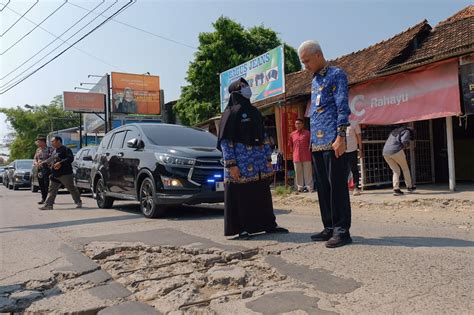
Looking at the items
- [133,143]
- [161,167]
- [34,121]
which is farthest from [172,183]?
[34,121]

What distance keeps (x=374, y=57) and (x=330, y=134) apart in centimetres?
870

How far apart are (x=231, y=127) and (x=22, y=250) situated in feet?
9.75

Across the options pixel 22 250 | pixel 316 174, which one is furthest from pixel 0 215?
pixel 316 174

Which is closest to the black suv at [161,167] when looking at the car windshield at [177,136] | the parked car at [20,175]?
the car windshield at [177,136]

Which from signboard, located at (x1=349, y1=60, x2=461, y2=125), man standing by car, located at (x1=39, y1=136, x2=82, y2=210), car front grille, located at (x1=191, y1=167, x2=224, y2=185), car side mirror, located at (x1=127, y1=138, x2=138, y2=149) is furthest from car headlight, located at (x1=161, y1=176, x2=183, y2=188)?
signboard, located at (x1=349, y1=60, x2=461, y2=125)

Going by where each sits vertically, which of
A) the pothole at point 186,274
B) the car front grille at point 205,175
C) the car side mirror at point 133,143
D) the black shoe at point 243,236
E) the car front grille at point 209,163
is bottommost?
the pothole at point 186,274

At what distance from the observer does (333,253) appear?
13.5 feet

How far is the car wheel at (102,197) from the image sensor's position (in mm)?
9438

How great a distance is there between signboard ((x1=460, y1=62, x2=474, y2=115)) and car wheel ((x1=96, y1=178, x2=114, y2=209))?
7408 millimetres

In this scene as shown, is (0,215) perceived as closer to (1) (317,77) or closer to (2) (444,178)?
(1) (317,77)

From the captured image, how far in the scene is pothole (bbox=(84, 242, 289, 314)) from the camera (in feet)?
10.6

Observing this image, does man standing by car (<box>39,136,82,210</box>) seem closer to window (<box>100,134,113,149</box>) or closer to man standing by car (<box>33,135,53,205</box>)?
window (<box>100,134,113,149</box>)

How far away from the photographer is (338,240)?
432 cm

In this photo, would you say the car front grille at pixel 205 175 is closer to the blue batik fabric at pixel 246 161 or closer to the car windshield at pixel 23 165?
the blue batik fabric at pixel 246 161
